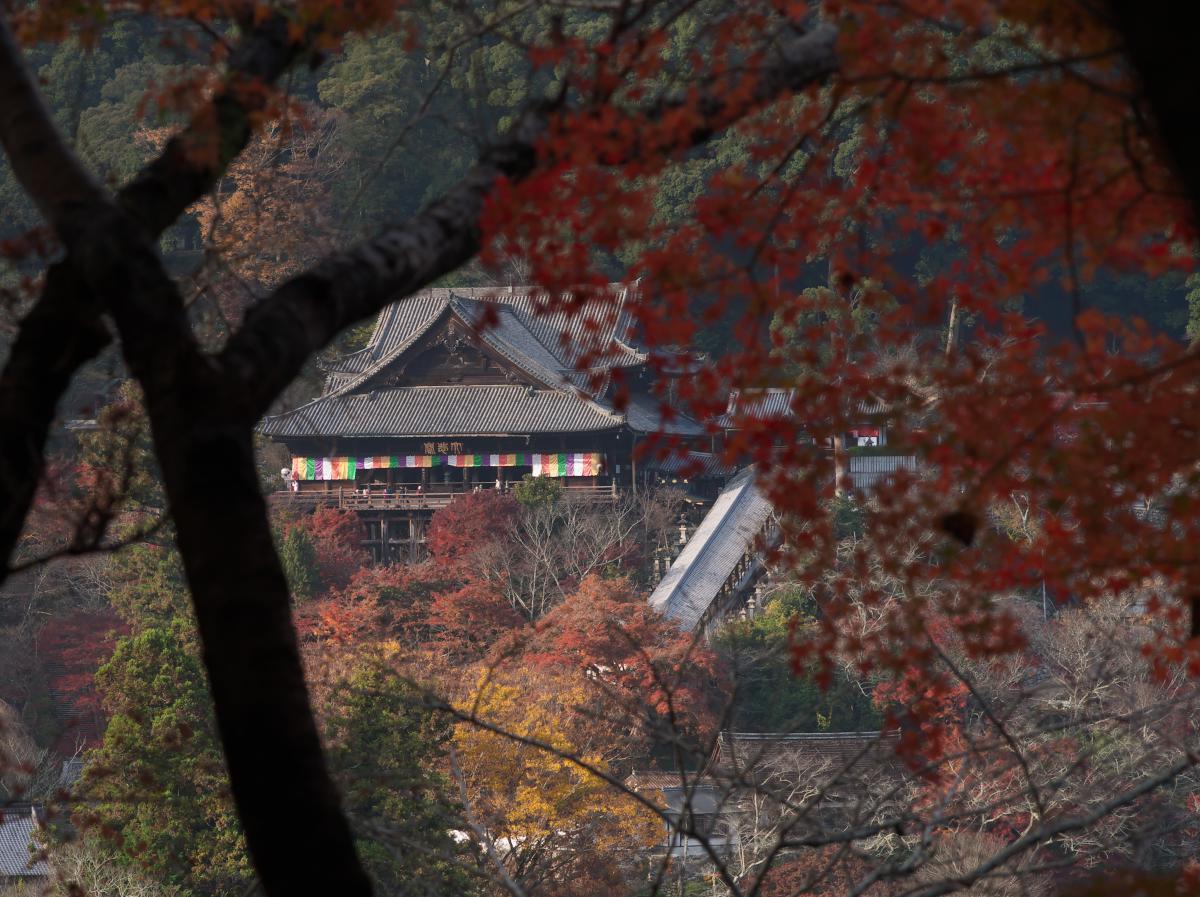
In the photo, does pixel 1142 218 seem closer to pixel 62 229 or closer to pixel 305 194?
pixel 62 229

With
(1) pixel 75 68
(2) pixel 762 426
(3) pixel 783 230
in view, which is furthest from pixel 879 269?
(1) pixel 75 68

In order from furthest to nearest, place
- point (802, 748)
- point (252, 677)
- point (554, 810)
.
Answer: point (802, 748) < point (554, 810) < point (252, 677)

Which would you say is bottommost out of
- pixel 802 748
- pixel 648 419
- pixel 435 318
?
pixel 802 748

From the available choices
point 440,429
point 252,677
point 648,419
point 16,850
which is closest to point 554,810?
point 16,850

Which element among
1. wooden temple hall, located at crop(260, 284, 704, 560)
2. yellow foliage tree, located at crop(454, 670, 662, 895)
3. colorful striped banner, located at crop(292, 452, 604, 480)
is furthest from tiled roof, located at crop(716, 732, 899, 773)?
colorful striped banner, located at crop(292, 452, 604, 480)

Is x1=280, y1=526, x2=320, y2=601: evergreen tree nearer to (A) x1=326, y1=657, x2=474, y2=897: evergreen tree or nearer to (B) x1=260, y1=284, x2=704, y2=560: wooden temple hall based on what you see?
(B) x1=260, y1=284, x2=704, y2=560: wooden temple hall

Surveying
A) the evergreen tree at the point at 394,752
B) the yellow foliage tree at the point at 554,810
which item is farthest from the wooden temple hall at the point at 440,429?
the evergreen tree at the point at 394,752

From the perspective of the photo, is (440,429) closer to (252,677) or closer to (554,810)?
(554,810)

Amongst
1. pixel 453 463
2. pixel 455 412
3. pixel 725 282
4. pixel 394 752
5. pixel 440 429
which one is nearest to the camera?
pixel 725 282
